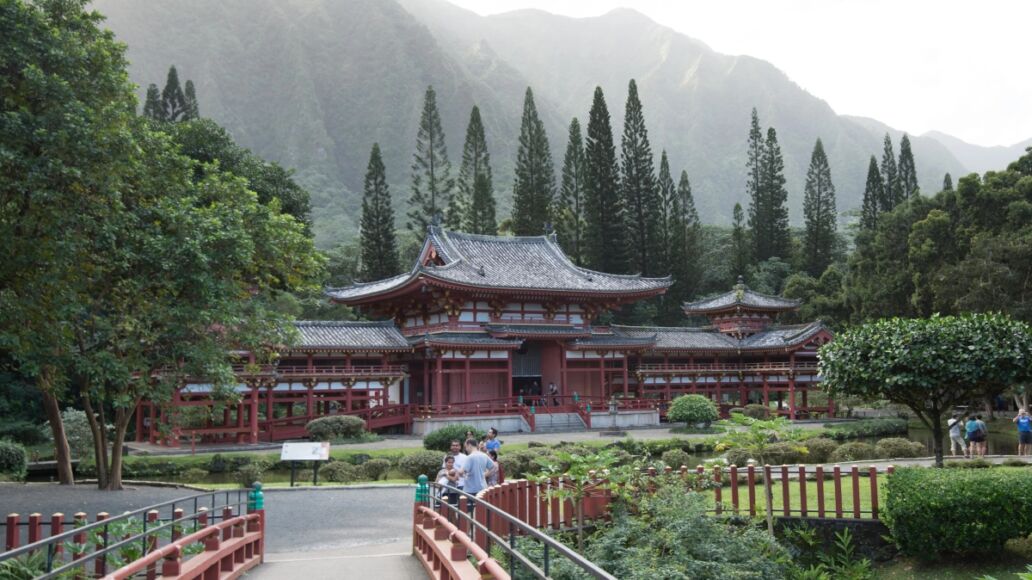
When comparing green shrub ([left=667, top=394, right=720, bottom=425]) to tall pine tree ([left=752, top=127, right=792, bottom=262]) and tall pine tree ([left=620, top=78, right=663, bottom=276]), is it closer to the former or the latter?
tall pine tree ([left=620, top=78, right=663, bottom=276])

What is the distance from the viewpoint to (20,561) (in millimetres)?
9594

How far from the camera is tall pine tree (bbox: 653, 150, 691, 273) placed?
63.4 m

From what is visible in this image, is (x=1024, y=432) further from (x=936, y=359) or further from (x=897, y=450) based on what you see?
(x=936, y=359)

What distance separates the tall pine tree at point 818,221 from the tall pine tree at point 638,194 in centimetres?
1541

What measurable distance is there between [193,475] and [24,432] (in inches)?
438

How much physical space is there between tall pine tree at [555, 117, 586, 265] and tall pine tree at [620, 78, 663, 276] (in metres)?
3.34

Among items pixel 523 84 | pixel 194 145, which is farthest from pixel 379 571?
pixel 523 84

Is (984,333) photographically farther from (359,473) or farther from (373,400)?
(373,400)

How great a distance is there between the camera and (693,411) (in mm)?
35625

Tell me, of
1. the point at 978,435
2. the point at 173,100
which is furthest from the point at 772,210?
the point at 978,435

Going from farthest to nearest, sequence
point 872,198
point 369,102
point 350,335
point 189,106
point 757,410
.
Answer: point 369,102 → point 872,198 → point 189,106 → point 757,410 → point 350,335

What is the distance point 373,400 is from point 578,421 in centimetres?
925

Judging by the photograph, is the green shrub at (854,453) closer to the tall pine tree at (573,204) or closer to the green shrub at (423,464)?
the green shrub at (423,464)

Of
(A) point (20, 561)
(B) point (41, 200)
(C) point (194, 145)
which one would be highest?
(C) point (194, 145)
